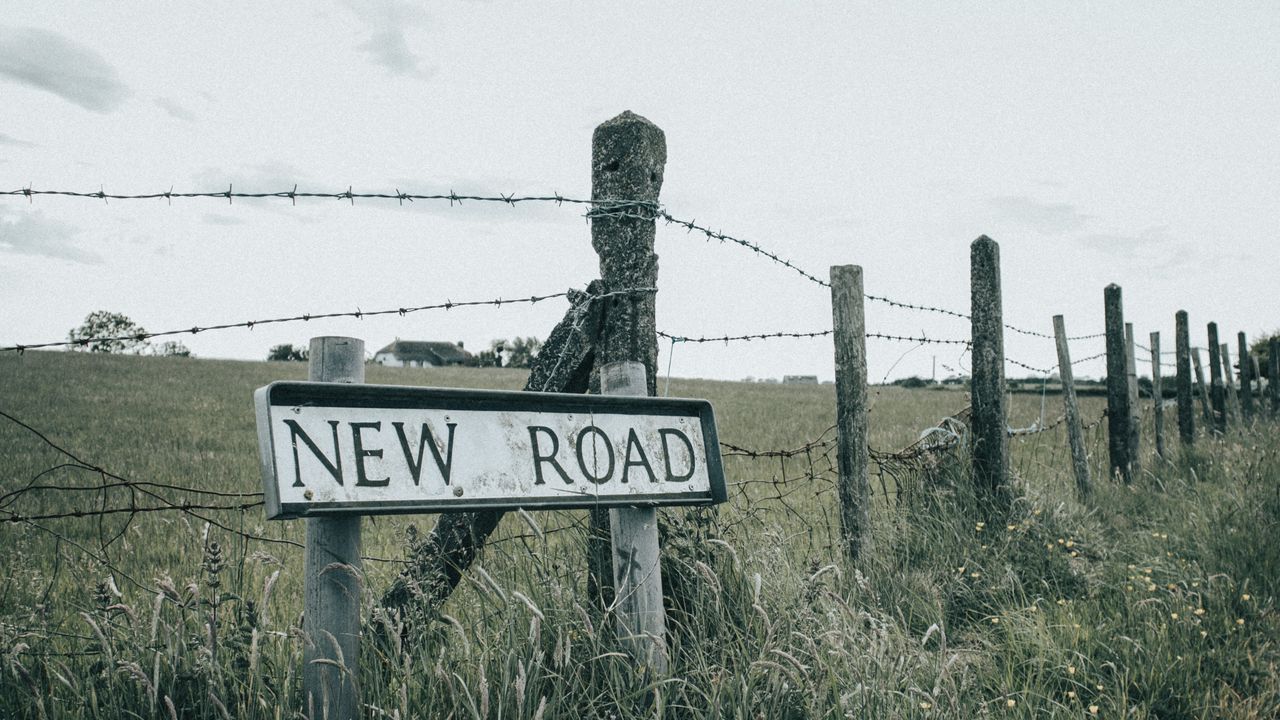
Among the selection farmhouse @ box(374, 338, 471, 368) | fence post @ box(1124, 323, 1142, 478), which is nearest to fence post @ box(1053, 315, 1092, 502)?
fence post @ box(1124, 323, 1142, 478)

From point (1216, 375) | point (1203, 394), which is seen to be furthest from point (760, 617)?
point (1216, 375)

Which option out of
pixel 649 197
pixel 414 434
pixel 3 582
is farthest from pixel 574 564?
pixel 3 582

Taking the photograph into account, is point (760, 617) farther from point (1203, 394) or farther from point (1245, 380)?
point (1245, 380)

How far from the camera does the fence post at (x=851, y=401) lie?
151 inches

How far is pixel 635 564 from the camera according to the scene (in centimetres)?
256

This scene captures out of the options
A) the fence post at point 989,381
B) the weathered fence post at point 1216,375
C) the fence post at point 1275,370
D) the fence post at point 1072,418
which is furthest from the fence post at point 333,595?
the fence post at point 1275,370

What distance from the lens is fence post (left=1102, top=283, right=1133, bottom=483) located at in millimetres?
7039

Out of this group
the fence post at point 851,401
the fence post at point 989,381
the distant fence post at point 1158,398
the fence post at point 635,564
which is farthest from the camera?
the distant fence post at point 1158,398

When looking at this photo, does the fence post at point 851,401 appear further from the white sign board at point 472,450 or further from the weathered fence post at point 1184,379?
the weathered fence post at point 1184,379

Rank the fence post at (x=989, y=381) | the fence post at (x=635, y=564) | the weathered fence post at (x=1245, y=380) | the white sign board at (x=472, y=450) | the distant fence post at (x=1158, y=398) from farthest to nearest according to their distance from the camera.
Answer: the weathered fence post at (x=1245, y=380), the distant fence post at (x=1158, y=398), the fence post at (x=989, y=381), the fence post at (x=635, y=564), the white sign board at (x=472, y=450)

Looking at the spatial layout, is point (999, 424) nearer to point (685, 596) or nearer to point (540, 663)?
point (685, 596)

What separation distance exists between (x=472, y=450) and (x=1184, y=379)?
1110cm

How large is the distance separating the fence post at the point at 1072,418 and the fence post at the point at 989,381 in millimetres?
1820

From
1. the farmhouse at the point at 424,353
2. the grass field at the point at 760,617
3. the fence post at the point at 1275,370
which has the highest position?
the farmhouse at the point at 424,353
